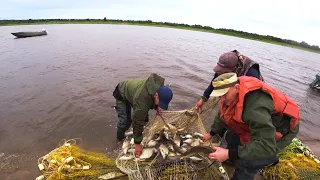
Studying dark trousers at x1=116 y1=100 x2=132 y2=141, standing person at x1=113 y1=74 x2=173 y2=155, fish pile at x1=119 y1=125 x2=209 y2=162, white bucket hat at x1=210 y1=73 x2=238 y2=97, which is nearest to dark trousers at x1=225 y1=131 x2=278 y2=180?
Answer: fish pile at x1=119 y1=125 x2=209 y2=162

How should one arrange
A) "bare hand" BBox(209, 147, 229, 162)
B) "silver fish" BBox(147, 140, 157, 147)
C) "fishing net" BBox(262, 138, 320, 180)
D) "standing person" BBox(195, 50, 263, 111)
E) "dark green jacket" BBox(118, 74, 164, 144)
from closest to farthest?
"bare hand" BBox(209, 147, 229, 162) → "dark green jacket" BBox(118, 74, 164, 144) → "standing person" BBox(195, 50, 263, 111) → "silver fish" BBox(147, 140, 157, 147) → "fishing net" BBox(262, 138, 320, 180)

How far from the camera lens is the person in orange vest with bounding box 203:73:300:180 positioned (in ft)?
9.21

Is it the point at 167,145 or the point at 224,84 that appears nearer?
the point at 224,84

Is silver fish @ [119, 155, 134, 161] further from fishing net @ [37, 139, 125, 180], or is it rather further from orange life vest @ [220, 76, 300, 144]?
orange life vest @ [220, 76, 300, 144]

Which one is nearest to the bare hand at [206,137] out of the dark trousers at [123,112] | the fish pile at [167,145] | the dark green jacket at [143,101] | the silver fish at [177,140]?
the fish pile at [167,145]

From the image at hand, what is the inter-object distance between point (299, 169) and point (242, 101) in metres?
2.84

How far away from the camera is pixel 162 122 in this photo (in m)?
4.64

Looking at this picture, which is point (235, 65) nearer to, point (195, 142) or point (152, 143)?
point (195, 142)

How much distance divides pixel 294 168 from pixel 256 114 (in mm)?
2673

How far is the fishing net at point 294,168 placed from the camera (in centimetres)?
451

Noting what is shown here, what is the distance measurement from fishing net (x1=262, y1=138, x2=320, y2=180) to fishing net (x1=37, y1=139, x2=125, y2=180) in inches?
117

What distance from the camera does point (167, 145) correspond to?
14.5 ft

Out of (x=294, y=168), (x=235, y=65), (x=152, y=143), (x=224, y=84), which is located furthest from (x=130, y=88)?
(x=294, y=168)

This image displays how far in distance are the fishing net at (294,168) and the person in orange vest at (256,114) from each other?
1451mm
